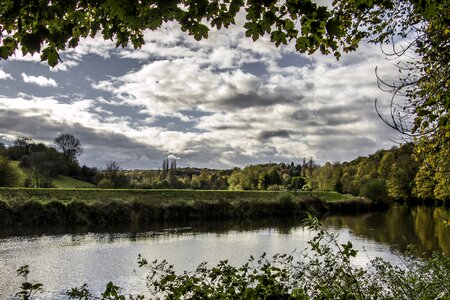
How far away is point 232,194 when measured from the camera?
161 feet

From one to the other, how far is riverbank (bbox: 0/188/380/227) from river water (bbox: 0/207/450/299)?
10.1ft

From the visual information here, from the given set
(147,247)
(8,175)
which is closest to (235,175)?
(8,175)

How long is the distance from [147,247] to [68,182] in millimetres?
47265

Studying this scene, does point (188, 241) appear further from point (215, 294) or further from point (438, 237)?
point (215, 294)

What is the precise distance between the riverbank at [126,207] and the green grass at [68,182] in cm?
2202

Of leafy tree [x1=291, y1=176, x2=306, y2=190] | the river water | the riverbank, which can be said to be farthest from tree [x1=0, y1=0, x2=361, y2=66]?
leafy tree [x1=291, y1=176, x2=306, y2=190]

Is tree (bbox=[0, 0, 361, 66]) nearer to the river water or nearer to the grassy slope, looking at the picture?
the river water

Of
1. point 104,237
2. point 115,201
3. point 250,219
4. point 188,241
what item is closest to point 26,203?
point 115,201

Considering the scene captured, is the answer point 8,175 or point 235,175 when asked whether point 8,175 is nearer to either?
point 8,175

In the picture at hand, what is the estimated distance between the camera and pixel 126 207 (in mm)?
32500

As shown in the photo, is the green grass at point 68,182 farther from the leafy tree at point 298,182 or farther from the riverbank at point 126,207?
the leafy tree at point 298,182

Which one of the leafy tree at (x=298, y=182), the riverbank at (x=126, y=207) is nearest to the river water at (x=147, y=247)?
the riverbank at (x=126, y=207)

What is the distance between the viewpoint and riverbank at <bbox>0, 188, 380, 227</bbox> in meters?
28.9

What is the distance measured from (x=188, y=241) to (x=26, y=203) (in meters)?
13.6
